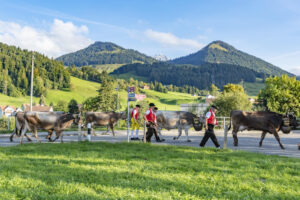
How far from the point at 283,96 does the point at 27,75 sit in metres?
112

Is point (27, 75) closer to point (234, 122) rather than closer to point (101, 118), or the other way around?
point (101, 118)

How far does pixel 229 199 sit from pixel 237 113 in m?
10.9

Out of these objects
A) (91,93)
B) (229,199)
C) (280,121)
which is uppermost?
(91,93)

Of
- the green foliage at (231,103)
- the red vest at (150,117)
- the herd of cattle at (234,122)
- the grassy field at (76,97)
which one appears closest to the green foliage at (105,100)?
the green foliage at (231,103)

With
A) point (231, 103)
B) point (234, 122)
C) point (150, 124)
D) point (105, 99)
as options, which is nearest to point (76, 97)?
point (105, 99)

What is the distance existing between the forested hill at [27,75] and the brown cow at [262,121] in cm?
11130

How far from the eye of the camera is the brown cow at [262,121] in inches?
553

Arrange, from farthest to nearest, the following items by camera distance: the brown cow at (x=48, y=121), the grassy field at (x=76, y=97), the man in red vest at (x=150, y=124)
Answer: the grassy field at (x=76, y=97)
the man in red vest at (x=150, y=124)
the brown cow at (x=48, y=121)

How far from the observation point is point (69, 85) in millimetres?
128375

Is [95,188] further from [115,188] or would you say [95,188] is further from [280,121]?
[280,121]

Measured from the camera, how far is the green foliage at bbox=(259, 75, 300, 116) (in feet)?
204

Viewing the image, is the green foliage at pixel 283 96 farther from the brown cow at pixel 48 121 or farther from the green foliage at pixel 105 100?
the brown cow at pixel 48 121

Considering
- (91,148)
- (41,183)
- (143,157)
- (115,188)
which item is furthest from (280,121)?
(41,183)

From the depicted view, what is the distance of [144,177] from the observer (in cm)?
619
